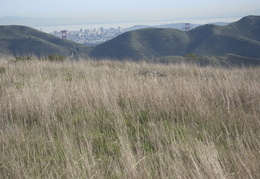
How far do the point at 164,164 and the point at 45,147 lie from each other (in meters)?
1.48

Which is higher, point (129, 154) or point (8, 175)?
point (129, 154)

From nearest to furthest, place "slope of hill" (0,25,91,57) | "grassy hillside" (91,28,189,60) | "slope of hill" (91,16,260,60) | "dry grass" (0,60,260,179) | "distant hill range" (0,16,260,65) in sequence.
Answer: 1. "dry grass" (0,60,260,179)
2. "slope of hill" (91,16,260,60)
3. "distant hill range" (0,16,260,65)
4. "slope of hill" (0,25,91,57)
5. "grassy hillside" (91,28,189,60)

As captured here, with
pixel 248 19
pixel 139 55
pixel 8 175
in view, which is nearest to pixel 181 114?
pixel 8 175

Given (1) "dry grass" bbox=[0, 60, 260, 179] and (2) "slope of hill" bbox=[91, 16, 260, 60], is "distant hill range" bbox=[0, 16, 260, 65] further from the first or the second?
(1) "dry grass" bbox=[0, 60, 260, 179]

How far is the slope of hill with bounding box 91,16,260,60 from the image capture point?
338 ft

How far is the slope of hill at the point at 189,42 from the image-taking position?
338 feet

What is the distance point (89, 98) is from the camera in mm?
4781

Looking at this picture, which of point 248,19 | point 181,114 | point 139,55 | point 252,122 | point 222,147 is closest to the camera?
point 222,147

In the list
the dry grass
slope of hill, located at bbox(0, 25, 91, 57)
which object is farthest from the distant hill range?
the dry grass

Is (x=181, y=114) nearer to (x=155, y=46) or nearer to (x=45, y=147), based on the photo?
(x=45, y=147)

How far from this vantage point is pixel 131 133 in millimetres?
3422

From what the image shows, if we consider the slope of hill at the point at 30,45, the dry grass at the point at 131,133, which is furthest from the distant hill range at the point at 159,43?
the dry grass at the point at 131,133

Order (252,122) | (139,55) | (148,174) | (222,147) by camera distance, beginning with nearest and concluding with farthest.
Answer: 1. (148,174)
2. (222,147)
3. (252,122)
4. (139,55)

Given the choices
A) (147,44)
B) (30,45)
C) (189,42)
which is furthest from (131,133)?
(189,42)
